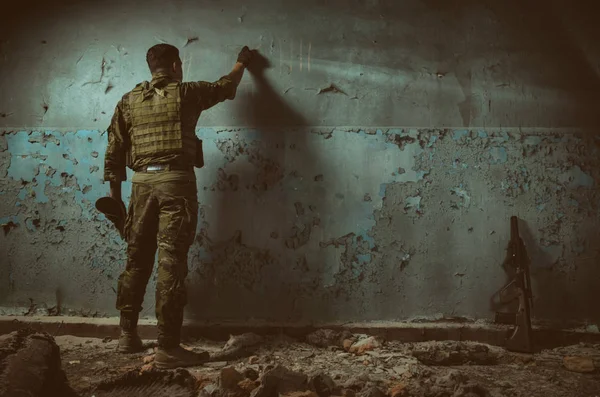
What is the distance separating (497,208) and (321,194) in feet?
4.15

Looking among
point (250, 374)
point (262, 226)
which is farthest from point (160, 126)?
point (250, 374)

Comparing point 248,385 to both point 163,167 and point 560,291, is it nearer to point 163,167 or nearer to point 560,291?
point 163,167

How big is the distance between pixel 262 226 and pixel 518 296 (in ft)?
5.95

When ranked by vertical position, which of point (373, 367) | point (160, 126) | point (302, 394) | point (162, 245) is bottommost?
point (373, 367)

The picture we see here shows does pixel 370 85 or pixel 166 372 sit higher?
pixel 370 85

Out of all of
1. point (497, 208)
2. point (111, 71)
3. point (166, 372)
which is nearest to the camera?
point (166, 372)

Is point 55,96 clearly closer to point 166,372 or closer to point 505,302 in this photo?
point 166,372

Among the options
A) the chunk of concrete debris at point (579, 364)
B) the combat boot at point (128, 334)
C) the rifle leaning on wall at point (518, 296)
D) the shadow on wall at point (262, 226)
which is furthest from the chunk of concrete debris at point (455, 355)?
the combat boot at point (128, 334)

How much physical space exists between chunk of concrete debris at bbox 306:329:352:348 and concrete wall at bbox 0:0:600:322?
16 cm

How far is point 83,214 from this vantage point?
11.1 ft

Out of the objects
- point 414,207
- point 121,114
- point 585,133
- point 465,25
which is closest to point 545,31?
point 465,25

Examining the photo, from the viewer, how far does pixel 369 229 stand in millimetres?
3232

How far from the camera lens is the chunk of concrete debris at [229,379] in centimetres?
212

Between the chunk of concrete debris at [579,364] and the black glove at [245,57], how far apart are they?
9.27ft
